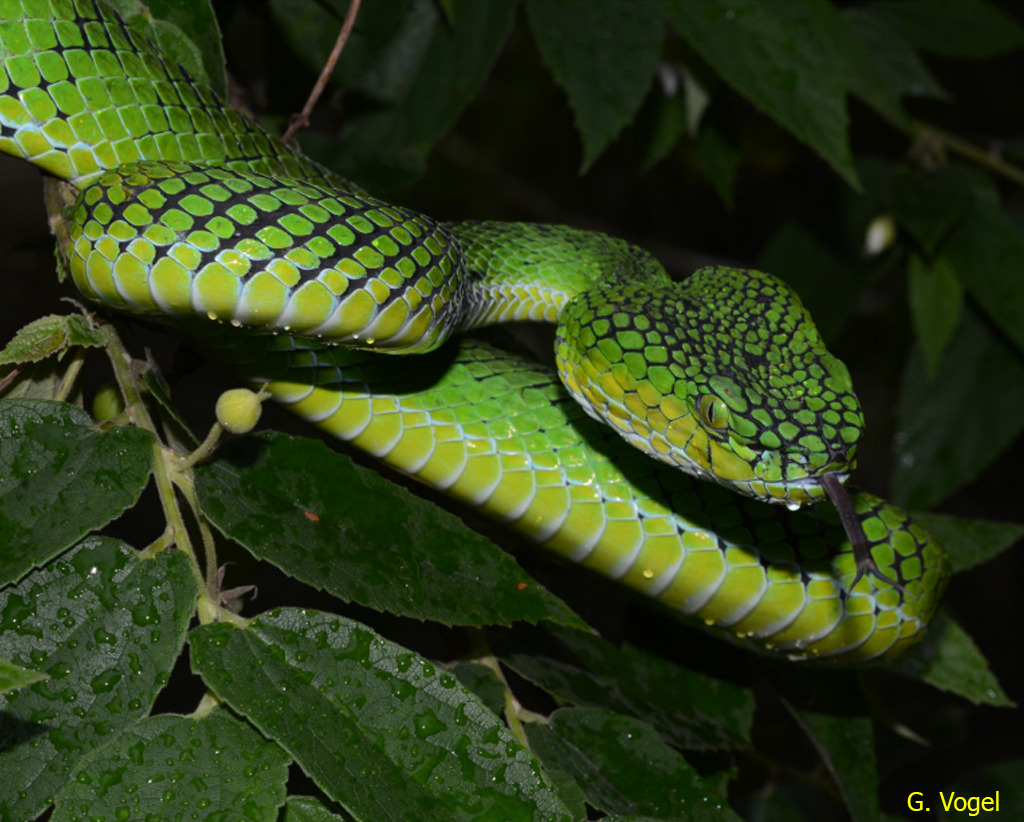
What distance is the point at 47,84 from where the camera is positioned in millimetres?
1175

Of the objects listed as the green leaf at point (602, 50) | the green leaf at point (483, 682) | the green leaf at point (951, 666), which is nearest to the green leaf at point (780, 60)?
the green leaf at point (602, 50)

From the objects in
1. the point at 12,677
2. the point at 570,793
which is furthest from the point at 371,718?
the point at 12,677

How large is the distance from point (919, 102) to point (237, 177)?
2436 millimetres

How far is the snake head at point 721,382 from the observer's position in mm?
1192

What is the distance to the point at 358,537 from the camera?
3.45 feet

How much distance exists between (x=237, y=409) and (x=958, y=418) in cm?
244

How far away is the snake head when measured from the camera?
119cm

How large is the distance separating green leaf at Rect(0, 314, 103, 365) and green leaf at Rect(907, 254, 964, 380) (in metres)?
1.96

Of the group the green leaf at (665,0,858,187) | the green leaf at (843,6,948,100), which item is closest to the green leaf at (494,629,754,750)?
the green leaf at (665,0,858,187)

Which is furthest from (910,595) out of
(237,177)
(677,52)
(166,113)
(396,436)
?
(677,52)

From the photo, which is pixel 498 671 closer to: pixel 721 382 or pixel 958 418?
pixel 721 382

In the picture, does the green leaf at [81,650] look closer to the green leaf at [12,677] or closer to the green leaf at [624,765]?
the green leaf at [12,677]

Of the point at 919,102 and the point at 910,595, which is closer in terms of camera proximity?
the point at 910,595

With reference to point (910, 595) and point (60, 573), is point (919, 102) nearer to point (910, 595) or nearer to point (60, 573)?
point (910, 595)
